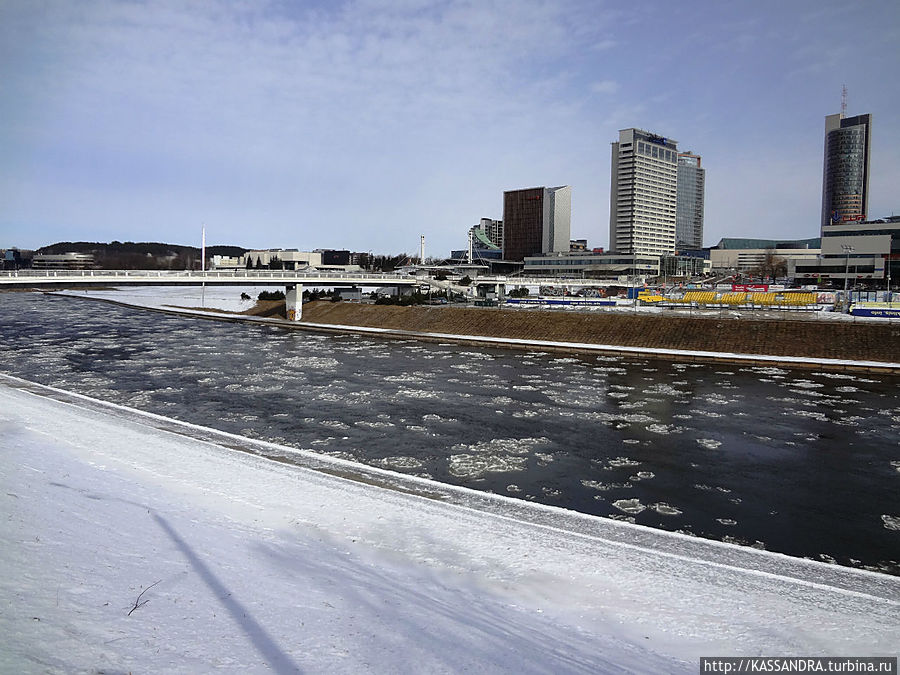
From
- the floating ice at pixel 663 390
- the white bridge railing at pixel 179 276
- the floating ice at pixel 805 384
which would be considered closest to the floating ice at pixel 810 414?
the floating ice at pixel 663 390

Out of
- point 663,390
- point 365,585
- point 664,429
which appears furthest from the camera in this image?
point 663,390

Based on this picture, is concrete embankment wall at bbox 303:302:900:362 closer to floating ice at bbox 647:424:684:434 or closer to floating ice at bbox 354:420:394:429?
floating ice at bbox 647:424:684:434

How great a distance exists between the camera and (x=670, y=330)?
42375mm

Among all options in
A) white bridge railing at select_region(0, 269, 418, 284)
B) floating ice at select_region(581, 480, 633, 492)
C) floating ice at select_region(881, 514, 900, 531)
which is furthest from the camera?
white bridge railing at select_region(0, 269, 418, 284)

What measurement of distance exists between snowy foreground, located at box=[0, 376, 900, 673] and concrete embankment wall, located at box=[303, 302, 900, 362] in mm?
31385

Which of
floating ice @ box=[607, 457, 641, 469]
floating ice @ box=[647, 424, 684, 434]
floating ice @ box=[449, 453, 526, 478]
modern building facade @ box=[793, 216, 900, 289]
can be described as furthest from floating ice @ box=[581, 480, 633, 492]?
modern building facade @ box=[793, 216, 900, 289]

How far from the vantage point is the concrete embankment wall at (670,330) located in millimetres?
36250

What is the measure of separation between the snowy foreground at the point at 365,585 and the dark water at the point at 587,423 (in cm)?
219

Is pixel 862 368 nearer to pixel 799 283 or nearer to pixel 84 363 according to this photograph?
pixel 84 363

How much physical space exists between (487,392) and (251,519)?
54.5 ft

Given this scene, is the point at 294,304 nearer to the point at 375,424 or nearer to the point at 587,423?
the point at 375,424

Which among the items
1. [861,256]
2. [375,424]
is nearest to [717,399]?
[375,424]

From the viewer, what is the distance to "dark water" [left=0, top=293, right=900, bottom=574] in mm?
12852

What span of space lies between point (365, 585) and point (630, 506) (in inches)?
270
